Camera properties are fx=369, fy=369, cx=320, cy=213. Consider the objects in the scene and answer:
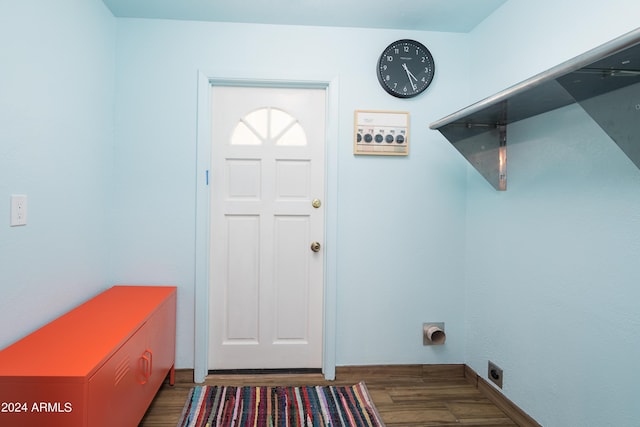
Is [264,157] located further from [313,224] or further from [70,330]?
[70,330]

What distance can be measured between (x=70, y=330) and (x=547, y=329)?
217cm

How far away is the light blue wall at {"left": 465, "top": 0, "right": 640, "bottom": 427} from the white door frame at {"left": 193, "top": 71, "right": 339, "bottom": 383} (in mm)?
940

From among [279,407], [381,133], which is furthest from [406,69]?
[279,407]

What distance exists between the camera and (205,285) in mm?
2373

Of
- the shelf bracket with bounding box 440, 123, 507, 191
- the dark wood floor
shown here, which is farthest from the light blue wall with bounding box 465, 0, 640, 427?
the dark wood floor

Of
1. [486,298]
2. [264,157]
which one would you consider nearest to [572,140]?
[486,298]

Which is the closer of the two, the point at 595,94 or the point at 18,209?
the point at 595,94

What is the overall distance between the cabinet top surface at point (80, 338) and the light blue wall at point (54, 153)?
0.09 meters

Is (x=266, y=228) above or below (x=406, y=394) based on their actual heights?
above

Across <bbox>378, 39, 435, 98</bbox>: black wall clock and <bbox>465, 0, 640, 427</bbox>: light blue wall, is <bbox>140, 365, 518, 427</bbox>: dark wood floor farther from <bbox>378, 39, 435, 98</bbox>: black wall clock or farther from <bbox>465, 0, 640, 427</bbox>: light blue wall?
<bbox>378, 39, 435, 98</bbox>: black wall clock

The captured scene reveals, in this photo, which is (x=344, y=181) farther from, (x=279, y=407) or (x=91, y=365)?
(x=91, y=365)

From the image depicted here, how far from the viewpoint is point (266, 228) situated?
245 centimetres

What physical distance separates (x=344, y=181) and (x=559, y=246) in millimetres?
1248

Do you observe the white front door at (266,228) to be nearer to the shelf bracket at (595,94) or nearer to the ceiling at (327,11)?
the ceiling at (327,11)
